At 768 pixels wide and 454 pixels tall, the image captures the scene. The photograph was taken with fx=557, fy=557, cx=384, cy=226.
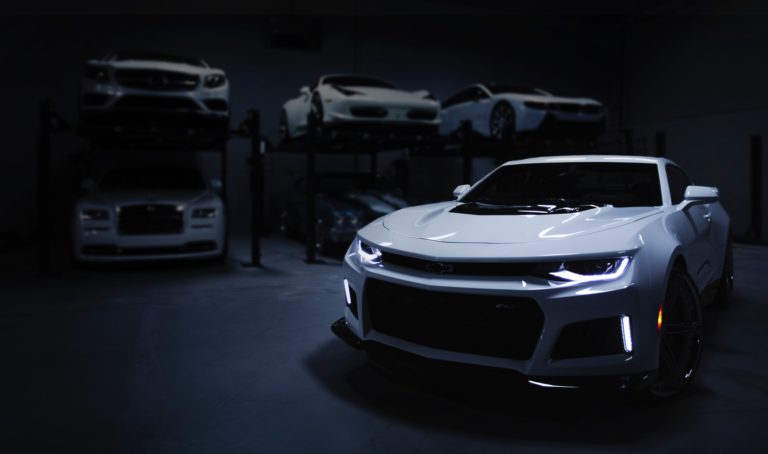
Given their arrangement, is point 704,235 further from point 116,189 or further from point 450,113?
point 450,113

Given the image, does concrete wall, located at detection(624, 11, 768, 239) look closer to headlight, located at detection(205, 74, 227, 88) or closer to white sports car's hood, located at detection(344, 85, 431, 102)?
white sports car's hood, located at detection(344, 85, 431, 102)

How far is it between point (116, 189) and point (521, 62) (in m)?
10.8

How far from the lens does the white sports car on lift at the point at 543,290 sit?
2242 mm

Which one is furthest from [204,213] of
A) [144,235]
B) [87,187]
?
[87,187]

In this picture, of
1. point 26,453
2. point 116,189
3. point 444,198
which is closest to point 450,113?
point 444,198

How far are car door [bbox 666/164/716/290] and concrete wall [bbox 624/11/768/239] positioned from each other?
9.43 metres

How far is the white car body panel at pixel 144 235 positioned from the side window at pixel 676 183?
5.25m

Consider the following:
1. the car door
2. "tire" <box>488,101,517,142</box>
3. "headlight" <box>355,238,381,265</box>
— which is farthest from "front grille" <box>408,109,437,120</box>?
"headlight" <box>355,238,381,265</box>

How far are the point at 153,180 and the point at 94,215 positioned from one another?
55.9 inches

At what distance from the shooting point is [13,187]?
10648 millimetres

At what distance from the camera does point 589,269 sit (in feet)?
7.61

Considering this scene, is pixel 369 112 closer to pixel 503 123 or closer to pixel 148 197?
pixel 503 123

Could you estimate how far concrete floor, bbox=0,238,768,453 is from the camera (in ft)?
7.54

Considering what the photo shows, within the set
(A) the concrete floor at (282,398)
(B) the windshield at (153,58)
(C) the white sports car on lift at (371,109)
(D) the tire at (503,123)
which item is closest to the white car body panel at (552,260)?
(A) the concrete floor at (282,398)
